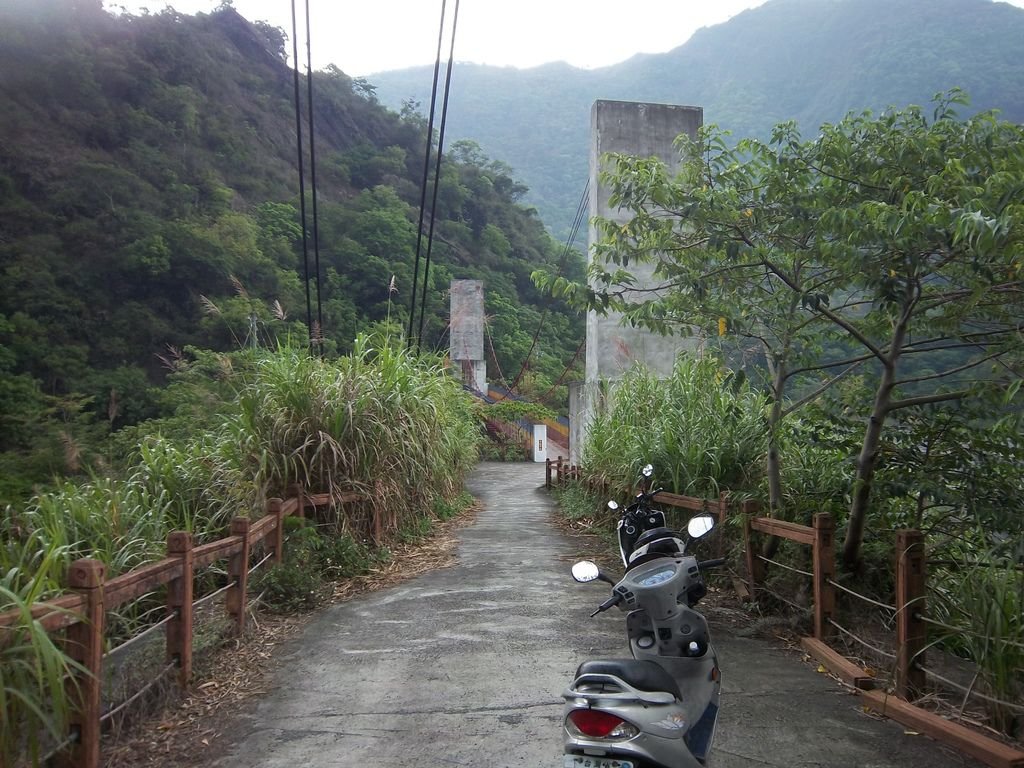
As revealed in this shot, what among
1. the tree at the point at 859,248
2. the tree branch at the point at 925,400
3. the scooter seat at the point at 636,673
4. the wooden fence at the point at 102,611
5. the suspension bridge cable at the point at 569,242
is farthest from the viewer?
→ the suspension bridge cable at the point at 569,242

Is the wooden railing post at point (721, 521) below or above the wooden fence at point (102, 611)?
below

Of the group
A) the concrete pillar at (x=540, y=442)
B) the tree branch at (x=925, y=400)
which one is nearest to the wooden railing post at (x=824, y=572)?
the tree branch at (x=925, y=400)

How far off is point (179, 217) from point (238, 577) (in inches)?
1267

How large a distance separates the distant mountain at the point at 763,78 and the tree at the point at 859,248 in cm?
84

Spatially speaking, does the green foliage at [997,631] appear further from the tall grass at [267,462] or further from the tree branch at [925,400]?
the tall grass at [267,462]

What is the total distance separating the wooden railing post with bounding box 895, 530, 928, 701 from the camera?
173 inches

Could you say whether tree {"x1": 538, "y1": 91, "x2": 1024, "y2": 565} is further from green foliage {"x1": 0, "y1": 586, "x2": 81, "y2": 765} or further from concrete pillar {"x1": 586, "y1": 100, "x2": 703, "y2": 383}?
concrete pillar {"x1": 586, "y1": 100, "x2": 703, "y2": 383}

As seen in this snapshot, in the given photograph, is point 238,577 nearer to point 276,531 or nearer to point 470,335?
point 276,531

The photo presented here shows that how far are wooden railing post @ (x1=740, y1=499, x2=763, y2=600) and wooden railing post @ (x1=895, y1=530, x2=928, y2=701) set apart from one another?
1.99m

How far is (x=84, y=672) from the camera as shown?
133 inches

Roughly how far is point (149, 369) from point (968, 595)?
27.2 metres

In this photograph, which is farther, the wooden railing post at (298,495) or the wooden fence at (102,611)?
the wooden railing post at (298,495)

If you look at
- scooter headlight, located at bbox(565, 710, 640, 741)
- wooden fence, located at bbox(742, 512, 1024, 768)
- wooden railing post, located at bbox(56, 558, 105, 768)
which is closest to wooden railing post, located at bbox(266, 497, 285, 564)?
wooden railing post, located at bbox(56, 558, 105, 768)

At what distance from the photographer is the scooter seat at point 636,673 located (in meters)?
2.86
